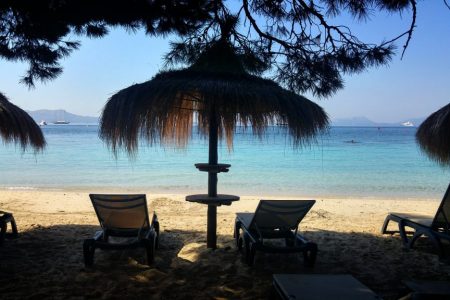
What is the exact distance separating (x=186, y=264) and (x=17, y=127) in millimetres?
2255

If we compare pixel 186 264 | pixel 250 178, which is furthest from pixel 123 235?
pixel 250 178

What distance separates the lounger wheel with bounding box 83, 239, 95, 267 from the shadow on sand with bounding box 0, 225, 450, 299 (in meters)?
0.06

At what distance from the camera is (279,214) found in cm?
401

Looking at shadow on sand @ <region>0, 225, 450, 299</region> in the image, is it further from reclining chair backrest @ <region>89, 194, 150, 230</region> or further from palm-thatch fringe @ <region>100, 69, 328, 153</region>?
palm-thatch fringe @ <region>100, 69, 328, 153</region>

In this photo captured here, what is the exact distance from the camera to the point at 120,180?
14.9 metres

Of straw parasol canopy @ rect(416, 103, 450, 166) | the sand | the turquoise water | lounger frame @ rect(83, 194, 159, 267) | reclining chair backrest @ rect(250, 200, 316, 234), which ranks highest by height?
straw parasol canopy @ rect(416, 103, 450, 166)

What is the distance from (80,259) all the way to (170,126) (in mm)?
1935

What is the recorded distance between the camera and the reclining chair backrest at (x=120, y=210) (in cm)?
398

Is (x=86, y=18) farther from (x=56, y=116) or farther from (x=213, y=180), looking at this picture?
(x=56, y=116)

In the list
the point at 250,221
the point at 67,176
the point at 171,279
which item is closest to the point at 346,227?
the point at 250,221

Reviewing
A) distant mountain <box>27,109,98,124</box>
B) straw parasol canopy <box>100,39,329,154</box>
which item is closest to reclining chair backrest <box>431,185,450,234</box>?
straw parasol canopy <box>100,39,329,154</box>

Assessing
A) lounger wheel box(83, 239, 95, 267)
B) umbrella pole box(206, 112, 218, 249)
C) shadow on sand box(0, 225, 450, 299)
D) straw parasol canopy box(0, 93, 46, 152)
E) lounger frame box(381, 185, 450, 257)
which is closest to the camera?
shadow on sand box(0, 225, 450, 299)

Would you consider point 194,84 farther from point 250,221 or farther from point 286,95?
point 250,221

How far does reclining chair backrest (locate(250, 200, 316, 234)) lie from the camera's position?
394cm
